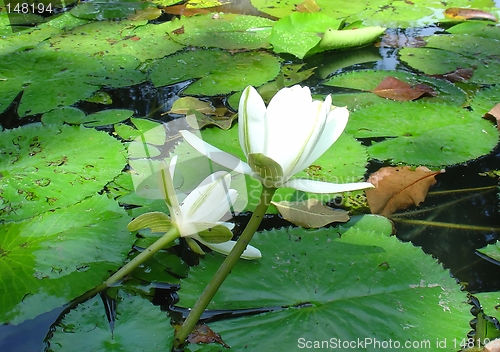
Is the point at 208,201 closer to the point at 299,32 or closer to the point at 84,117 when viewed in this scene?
the point at 84,117

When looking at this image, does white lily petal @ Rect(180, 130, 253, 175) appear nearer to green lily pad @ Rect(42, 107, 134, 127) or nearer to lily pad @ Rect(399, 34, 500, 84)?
green lily pad @ Rect(42, 107, 134, 127)

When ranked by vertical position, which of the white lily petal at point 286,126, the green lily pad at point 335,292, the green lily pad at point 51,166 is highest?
the white lily petal at point 286,126

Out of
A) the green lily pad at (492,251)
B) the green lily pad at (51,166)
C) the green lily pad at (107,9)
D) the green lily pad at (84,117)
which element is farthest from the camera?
the green lily pad at (107,9)

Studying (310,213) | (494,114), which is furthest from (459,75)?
(310,213)

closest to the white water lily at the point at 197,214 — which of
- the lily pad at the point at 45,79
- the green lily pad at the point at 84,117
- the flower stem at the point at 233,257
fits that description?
the flower stem at the point at 233,257

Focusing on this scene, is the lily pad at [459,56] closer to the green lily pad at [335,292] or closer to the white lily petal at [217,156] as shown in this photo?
the green lily pad at [335,292]
